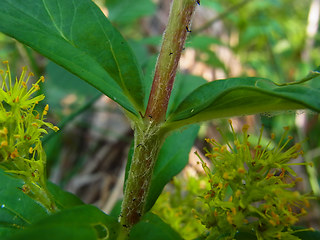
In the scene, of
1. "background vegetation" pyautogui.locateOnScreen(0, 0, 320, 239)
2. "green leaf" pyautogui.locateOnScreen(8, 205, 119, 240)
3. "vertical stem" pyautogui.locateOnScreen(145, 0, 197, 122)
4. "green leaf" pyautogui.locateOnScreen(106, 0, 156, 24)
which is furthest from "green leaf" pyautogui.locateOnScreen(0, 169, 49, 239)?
"green leaf" pyautogui.locateOnScreen(106, 0, 156, 24)

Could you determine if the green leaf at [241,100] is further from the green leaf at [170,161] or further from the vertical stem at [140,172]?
the green leaf at [170,161]

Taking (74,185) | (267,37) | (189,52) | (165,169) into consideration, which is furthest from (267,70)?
(165,169)

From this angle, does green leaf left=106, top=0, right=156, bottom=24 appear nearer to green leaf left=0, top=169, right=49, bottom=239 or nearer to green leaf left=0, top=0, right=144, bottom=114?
green leaf left=0, top=0, right=144, bottom=114

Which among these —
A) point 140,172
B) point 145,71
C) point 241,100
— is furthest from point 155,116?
point 145,71

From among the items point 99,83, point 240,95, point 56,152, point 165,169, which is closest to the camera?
point 240,95

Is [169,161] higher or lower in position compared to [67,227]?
higher

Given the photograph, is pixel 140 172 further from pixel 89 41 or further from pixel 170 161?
pixel 89 41

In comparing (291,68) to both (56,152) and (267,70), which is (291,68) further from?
(56,152)
